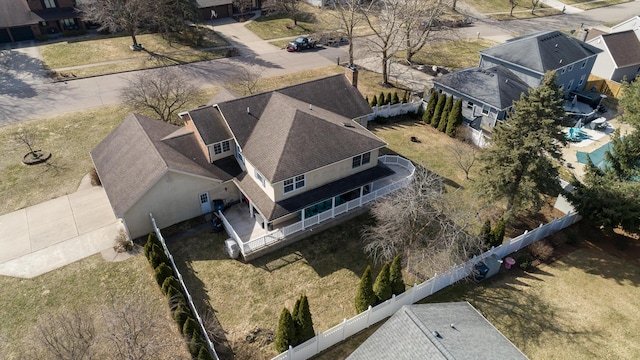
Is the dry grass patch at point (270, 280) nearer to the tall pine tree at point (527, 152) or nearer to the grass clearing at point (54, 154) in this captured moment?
the tall pine tree at point (527, 152)

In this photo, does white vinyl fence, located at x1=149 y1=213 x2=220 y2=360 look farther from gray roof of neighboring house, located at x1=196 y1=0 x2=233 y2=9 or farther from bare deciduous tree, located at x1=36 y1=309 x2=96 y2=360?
gray roof of neighboring house, located at x1=196 y1=0 x2=233 y2=9

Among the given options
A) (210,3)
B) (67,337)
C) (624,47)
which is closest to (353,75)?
(67,337)

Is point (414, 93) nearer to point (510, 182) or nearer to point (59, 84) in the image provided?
point (510, 182)

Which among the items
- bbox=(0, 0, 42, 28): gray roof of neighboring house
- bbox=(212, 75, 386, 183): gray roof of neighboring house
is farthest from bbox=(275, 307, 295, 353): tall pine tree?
bbox=(0, 0, 42, 28): gray roof of neighboring house

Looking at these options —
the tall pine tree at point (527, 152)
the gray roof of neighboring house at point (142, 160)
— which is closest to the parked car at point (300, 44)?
the gray roof of neighboring house at point (142, 160)

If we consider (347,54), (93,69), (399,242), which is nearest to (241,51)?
(347,54)

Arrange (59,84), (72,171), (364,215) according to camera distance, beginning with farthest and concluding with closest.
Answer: (59,84)
(72,171)
(364,215)

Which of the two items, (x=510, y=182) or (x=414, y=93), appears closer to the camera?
(x=510, y=182)
